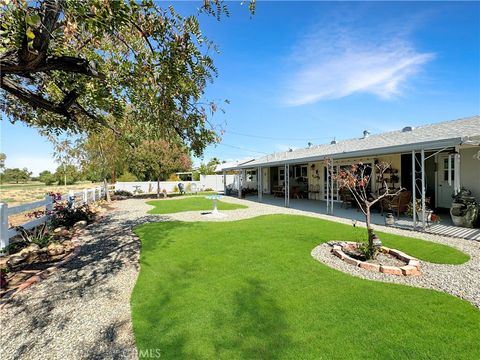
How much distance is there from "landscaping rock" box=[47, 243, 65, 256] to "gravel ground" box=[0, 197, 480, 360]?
0.49 meters

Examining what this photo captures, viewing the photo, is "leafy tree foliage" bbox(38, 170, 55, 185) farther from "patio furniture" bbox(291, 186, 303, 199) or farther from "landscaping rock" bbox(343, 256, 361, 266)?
"landscaping rock" bbox(343, 256, 361, 266)

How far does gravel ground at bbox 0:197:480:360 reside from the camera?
3125 millimetres

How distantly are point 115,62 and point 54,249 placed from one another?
484cm

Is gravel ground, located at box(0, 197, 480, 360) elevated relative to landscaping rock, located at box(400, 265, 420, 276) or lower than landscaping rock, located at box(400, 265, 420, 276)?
lower

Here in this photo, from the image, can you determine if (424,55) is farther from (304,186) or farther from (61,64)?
(61,64)

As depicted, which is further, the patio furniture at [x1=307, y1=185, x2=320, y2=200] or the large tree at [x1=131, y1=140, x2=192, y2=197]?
the large tree at [x1=131, y1=140, x2=192, y2=197]

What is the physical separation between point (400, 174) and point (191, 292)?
12.4 metres

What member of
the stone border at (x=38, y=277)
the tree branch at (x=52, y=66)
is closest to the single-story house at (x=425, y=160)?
the tree branch at (x=52, y=66)

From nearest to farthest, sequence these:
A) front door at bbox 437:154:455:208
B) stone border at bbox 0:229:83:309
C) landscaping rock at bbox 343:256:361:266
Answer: stone border at bbox 0:229:83:309, landscaping rock at bbox 343:256:361:266, front door at bbox 437:154:455:208

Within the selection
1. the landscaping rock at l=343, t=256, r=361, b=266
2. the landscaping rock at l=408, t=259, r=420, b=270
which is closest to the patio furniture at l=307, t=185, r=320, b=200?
the landscaping rock at l=343, t=256, r=361, b=266

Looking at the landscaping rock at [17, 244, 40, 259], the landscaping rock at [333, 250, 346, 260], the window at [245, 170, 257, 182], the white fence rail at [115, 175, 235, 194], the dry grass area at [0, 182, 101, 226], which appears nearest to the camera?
the landscaping rock at [333, 250, 346, 260]

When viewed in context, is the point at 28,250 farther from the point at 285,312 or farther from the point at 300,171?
the point at 300,171

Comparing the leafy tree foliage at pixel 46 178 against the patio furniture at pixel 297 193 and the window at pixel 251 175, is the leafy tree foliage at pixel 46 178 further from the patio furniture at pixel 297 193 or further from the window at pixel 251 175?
the patio furniture at pixel 297 193

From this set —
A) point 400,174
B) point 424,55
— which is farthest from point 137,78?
point 400,174
